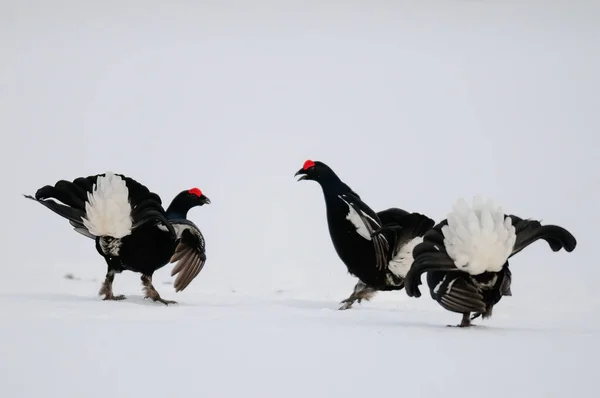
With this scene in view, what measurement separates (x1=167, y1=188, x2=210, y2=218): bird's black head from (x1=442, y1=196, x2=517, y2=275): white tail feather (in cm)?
354

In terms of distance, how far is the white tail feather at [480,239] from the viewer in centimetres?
709

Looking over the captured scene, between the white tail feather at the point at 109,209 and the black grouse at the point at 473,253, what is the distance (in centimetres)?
330

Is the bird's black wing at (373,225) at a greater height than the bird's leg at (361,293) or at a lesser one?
greater

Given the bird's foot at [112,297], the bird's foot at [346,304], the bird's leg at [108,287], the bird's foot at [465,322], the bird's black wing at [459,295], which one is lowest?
the bird's foot at [112,297]

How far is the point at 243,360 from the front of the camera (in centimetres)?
616

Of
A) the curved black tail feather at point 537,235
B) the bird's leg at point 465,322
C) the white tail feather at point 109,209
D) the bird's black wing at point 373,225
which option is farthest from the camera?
the bird's black wing at point 373,225

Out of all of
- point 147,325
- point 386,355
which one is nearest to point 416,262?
point 386,355

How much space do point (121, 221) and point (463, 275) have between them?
3.73m

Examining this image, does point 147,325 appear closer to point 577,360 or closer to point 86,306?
point 86,306

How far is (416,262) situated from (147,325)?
7.78ft

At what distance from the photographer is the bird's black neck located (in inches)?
388

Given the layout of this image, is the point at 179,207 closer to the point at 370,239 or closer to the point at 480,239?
the point at 370,239

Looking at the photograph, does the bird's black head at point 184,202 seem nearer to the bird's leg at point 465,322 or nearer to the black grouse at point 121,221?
the black grouse at point 121,221

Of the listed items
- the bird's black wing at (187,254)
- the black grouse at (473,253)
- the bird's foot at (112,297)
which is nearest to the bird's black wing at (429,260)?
the black grouse at (473,253)
